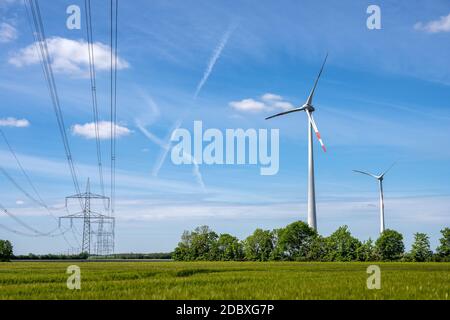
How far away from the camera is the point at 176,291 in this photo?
58.2ft

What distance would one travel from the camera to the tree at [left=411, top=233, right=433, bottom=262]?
13012cm

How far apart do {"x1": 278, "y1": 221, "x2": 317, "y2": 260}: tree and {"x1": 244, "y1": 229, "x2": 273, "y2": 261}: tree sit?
7856mm

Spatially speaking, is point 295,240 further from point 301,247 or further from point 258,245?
point 258,245

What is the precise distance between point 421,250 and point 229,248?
203ft

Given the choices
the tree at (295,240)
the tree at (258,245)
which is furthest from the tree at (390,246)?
the tree at (258,245)

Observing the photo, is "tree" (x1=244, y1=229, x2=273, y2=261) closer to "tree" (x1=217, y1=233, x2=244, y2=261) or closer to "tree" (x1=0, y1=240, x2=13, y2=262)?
"tree" (x1=217, y1=233, x2=244, y2=261)

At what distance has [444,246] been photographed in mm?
133500

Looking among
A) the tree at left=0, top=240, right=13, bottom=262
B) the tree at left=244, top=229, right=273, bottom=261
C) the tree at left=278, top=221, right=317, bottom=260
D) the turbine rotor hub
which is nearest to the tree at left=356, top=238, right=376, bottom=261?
the tree at left=278, top=221, right=317, bottom=260

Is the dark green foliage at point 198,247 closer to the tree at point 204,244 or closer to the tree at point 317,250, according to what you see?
the tree at point 204,244
